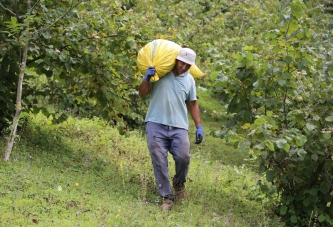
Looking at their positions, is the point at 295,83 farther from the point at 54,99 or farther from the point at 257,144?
the point at 54,99

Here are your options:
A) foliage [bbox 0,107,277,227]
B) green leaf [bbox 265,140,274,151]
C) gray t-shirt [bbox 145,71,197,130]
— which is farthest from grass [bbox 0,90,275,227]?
green leaf [bbox 265,140,274,151]

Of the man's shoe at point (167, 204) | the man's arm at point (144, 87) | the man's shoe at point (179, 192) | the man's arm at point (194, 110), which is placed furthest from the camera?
the man's arm at point (194, 110)

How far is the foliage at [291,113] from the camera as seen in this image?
203 inches

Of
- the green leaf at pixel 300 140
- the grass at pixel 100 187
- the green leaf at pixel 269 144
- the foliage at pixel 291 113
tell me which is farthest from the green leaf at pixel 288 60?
the grass at pixel 100 187

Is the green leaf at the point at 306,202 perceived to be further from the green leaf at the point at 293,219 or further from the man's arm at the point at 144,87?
the man's arm at the point at 144,87

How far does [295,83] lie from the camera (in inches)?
217

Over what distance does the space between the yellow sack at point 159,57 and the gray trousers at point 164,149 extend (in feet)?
1.88

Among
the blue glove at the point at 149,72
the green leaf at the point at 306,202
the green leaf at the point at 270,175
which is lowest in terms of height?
the green leaf at the point at 306,202

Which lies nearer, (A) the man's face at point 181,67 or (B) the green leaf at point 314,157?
(B) the green leaf at point 314,157

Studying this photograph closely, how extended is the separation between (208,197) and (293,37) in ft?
7.38

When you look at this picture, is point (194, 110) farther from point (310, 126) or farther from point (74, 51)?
point (74, 51)

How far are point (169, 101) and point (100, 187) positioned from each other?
1268 mm

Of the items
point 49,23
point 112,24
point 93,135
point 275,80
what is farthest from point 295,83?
point 93,135

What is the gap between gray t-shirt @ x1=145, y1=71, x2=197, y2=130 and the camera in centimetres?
575
